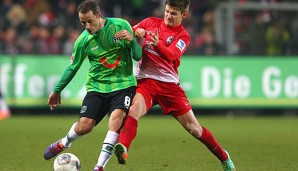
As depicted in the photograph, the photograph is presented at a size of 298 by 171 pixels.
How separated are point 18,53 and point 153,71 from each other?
1048cm

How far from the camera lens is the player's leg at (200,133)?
881 cm

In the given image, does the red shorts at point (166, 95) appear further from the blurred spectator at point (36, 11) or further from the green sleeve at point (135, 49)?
the blurred spectator at point (36, 11)

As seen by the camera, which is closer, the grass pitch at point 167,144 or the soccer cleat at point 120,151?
the soccer cleat at point 120,151

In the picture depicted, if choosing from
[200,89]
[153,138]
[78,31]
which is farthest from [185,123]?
[78,31]

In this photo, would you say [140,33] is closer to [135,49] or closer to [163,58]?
[135,49]

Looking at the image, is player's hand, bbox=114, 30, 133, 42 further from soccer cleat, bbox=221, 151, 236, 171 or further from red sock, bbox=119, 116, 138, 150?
soccer cleat, bbox=221, 151, 236, 171

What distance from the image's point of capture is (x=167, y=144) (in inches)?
498

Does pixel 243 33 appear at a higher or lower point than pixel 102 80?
lower

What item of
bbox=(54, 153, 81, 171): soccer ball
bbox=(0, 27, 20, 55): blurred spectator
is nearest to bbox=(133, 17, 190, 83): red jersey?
bbox=(54, 153, 81, 171): soccer ball

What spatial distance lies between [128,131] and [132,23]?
12.0 m

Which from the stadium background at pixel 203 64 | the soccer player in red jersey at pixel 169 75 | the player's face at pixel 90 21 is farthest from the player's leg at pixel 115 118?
the stadium background at pixel 203 64

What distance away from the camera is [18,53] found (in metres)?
18.8

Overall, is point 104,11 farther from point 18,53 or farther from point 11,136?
point 11,136

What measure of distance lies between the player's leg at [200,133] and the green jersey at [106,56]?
2.45ft
